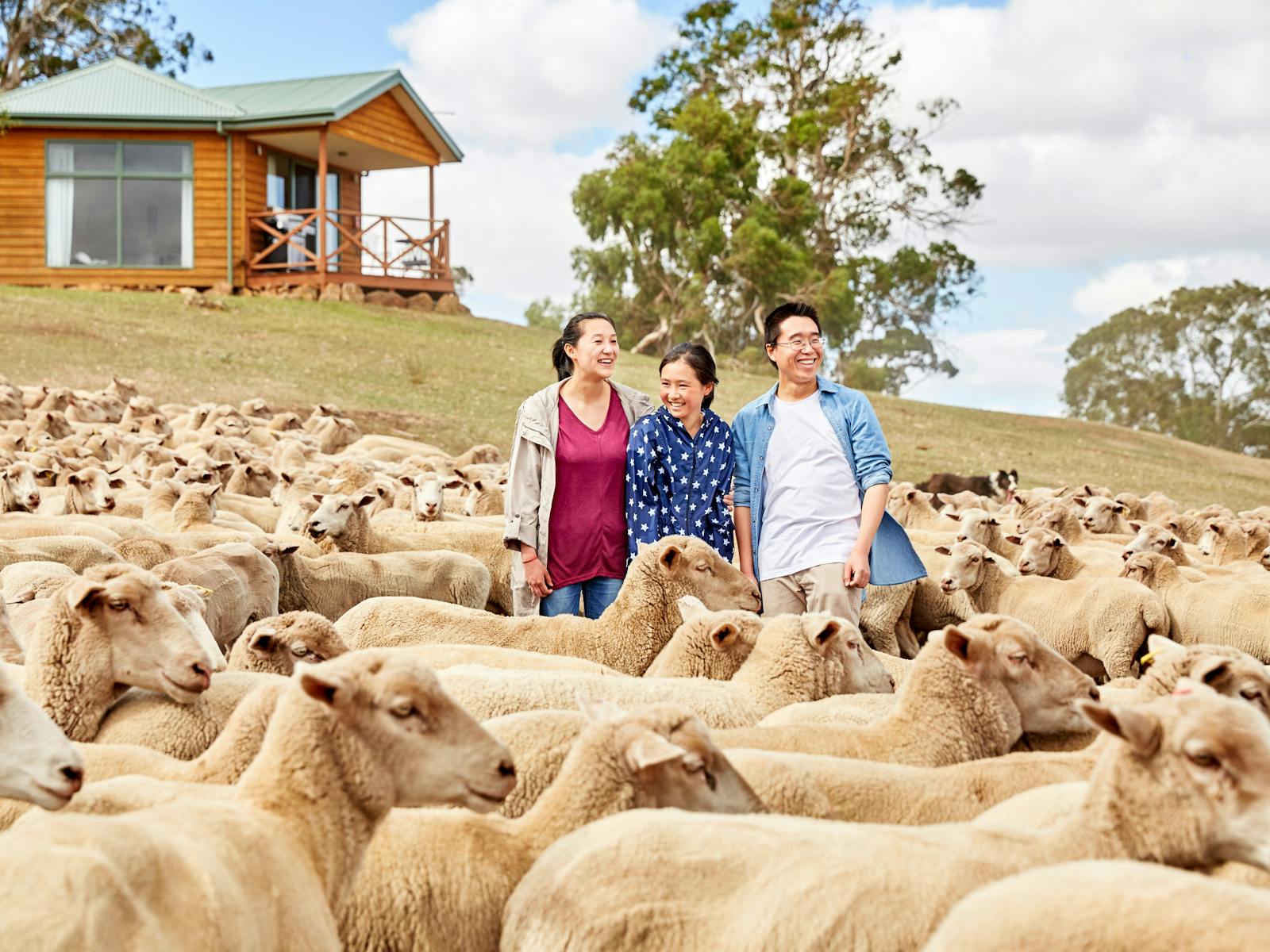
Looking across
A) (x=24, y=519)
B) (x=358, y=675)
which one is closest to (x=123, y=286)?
(x=24, y=519)

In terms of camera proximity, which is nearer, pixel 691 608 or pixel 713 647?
pixel 713 647

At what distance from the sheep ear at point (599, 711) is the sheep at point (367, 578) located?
5082 millimetres

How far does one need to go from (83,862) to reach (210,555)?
5927mm

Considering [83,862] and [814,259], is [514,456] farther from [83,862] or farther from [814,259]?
[814,259]

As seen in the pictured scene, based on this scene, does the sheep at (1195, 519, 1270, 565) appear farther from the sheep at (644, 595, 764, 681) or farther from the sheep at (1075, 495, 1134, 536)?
the sheep at (644, 595, 764, 681)

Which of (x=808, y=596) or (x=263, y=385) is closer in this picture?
(x=808, y=596)

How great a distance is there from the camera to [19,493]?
11969mm

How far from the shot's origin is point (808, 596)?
6863 mm

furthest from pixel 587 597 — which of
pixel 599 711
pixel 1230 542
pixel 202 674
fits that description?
pixel 1230 542

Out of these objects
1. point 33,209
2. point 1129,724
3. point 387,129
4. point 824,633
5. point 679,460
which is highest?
point 387,129

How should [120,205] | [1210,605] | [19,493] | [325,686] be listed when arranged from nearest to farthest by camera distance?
[325,686] → [1210,605] → [19,493] → [120,205]

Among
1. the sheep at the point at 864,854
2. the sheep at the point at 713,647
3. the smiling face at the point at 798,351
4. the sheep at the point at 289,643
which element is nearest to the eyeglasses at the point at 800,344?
the smiling face at the point at 798,351

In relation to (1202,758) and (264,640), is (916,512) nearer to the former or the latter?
(264,640)

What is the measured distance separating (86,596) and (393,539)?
565 cm
